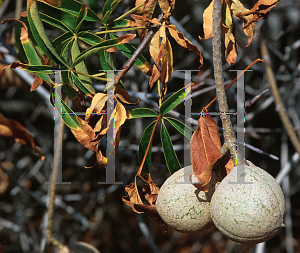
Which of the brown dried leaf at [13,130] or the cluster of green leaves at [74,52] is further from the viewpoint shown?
the brown dried leaf at [13,130]

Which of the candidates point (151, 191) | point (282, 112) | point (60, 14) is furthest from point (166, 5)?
point (282, 112)

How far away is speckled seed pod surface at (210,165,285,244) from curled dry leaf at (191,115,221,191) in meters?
0.03

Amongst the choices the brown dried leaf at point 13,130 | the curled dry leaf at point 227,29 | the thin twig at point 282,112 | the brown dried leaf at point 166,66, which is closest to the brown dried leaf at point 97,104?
the brown dried leaf at point 166,66

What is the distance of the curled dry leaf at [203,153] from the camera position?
457 millimetres

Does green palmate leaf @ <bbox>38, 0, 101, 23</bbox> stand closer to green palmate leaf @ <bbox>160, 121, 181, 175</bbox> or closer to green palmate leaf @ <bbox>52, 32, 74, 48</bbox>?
green palmate leaf @ <bbox>52, 32, 74, 48</bbox>

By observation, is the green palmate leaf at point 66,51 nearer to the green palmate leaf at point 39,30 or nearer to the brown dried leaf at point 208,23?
the green palmate leaf at point 39,30

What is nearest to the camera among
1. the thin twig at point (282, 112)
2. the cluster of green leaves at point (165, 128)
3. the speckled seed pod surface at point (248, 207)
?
the speckled seed pod surface at point (248, 207)

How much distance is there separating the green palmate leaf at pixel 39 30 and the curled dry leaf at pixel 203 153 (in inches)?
9.9

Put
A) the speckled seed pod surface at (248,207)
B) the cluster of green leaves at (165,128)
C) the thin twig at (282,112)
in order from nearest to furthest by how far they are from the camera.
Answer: the speckled seed pod surface at (248,207) → the cluster of green leaves at (165,128) → the thin twig at (282,112)

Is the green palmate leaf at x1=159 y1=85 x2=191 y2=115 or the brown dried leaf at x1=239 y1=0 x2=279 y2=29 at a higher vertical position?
the brown dried leaf at x1=239 y1=0 x2=279 y2=29

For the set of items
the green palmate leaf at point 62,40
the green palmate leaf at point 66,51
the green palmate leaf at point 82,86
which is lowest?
the green palmate leaf at point 82,86

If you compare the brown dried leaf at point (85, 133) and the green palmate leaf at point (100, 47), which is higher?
the green palmate leaf at point (100, 47)

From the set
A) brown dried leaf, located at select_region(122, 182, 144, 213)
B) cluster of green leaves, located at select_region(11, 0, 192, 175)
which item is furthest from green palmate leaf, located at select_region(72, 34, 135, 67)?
brown dried leaf, located at select_region(122, 182, 144, 213)

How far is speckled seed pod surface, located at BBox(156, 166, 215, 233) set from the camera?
50 cm
